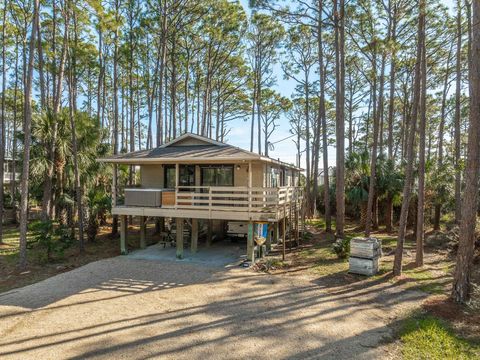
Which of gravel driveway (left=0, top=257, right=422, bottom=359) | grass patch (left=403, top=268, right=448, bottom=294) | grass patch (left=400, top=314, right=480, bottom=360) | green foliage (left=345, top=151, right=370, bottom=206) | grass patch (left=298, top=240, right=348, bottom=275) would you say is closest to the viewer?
grass patch (left=400, top=314, right=480, bottom=360)

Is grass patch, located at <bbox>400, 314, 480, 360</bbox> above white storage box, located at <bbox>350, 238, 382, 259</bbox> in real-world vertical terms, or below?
below

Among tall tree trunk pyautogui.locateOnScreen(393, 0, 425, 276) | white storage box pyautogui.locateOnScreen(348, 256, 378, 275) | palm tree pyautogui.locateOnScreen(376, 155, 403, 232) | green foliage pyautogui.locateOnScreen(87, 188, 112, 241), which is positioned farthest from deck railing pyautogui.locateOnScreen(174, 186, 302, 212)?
palm tree pyautogui.locateOnScreen(376, 155, 403, 232)

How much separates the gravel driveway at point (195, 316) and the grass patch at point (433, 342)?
400 mm

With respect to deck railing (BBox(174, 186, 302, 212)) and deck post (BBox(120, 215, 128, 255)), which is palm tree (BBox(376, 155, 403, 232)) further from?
deck post (BBox(120, 215, 128, 255))

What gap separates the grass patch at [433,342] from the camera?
16.6ft

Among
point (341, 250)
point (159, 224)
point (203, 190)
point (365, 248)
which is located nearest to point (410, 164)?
point (365, 248)

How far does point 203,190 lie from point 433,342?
9885mm

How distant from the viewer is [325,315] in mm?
6594

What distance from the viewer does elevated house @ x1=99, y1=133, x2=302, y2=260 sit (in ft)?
35.8

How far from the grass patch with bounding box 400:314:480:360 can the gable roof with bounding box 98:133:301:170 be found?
6.88 meters

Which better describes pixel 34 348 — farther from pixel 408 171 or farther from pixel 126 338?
pixel 408 171

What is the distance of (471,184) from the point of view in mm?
7137

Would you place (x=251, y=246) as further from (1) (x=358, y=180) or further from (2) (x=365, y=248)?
(1) (x=358, y=180)

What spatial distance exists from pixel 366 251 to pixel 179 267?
6396 millimetres
